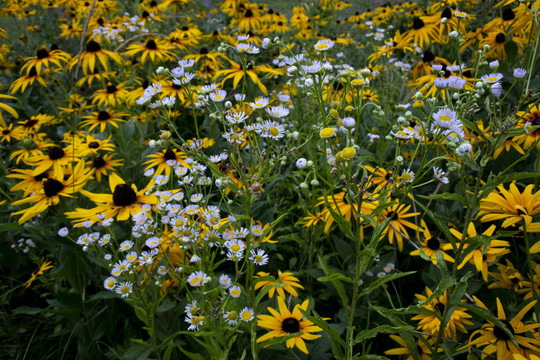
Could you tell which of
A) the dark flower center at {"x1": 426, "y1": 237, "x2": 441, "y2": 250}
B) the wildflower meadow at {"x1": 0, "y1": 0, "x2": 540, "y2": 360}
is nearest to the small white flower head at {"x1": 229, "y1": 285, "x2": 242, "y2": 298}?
the wildflower meadow at {"x1": 0, "y1": 0, "x2": 540, "y2": 360}

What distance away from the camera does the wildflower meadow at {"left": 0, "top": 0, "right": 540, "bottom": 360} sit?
1.12m

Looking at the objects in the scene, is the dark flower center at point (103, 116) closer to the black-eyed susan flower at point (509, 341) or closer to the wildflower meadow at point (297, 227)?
the wildflower meadow at point (297, 227)

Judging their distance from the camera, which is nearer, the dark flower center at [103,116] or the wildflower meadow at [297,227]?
the wildflower meadow at [297,227]

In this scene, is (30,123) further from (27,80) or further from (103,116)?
(103,116)

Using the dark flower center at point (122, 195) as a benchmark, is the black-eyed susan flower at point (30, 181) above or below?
below

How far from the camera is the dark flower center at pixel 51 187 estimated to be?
182 centimetres

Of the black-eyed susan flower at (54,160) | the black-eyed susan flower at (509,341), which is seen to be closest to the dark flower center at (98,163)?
the black-eyed susan flower at (54,160)

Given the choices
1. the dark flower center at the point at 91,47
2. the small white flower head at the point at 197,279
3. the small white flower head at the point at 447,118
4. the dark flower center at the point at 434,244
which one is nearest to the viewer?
the small white flower head at the point at 447,118

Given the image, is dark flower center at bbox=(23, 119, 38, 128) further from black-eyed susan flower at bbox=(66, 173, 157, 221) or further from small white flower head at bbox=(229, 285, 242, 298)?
small white flower head at bbox=(229, 285, 242, 298)

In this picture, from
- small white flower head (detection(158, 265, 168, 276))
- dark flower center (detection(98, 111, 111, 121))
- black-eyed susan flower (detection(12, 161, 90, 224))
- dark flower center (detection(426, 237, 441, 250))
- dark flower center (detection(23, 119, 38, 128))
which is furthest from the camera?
dark flower center (detection(23, 119, 38, 128))

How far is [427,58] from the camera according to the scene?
2.88m

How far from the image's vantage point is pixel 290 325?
140 cm

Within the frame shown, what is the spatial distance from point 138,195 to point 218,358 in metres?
0.93

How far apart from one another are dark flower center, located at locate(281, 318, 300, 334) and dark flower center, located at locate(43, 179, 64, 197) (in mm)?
1325
